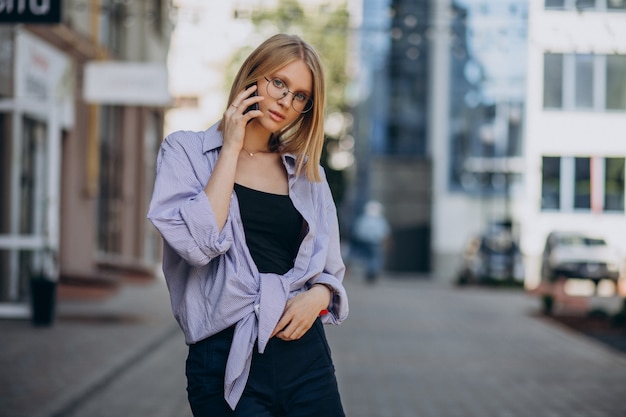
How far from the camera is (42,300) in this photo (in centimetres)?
1215

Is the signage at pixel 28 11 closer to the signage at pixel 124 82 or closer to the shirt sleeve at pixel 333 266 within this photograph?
the shirt sleeve at pixel 333 266

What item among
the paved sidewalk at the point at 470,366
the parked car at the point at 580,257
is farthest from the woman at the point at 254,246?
the parked car at the point at 580,257

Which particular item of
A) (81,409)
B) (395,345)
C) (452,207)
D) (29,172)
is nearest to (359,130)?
(452,207)

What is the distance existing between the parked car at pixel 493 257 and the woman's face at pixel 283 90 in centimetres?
2477

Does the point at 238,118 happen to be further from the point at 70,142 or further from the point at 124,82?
the point at 70,142

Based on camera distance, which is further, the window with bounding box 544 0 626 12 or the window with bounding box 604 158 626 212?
the window with bounding box 604 158 626 212

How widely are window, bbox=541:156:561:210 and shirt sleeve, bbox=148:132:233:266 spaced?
102 ft

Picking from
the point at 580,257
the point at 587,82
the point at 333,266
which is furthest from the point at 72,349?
the point at 587,82

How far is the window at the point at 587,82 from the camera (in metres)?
32.6

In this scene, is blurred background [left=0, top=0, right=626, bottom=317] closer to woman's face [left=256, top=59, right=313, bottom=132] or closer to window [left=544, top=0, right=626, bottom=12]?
window [left=544, top=0, right=626, bottom=12]

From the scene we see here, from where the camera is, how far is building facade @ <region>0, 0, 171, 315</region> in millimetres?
13039

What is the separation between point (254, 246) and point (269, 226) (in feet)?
0.24

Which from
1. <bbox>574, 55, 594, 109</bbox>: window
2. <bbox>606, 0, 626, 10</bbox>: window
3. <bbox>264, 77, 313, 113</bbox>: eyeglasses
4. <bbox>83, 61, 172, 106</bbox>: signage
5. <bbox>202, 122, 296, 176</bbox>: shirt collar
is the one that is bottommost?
<bbox>202, 122, 296, 176</bbox>: shirt collar

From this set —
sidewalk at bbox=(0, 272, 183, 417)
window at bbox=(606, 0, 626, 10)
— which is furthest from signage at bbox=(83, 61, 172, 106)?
window at bbox=(606, 0, 626, 10)
